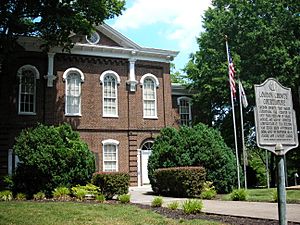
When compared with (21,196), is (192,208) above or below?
below

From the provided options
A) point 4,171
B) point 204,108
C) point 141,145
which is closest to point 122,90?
point 141,145

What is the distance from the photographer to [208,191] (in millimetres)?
16938

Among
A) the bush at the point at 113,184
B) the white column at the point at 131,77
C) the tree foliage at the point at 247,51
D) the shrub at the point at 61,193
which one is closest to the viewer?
the shrub at the point at 61,193

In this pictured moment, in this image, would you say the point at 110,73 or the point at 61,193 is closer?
the point at 61,193

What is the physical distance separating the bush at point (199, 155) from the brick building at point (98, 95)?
561 centimetres

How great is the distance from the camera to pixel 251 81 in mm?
27844

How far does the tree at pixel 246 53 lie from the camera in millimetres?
27469

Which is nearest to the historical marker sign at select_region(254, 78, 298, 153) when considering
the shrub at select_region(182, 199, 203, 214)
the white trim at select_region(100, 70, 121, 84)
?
the shrub at select_region(182, 199, 203, 214)

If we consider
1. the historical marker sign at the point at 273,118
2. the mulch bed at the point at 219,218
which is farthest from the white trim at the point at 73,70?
the historical marker sign at the point at 273,118

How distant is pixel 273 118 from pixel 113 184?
10784 mm

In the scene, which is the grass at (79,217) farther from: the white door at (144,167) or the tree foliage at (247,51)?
the tree foliage at (247,51)

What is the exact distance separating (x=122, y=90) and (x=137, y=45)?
3236 mm

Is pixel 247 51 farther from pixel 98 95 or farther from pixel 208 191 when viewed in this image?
pixel 208 191

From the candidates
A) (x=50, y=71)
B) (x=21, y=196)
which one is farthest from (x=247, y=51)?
(x=21, y=196)
